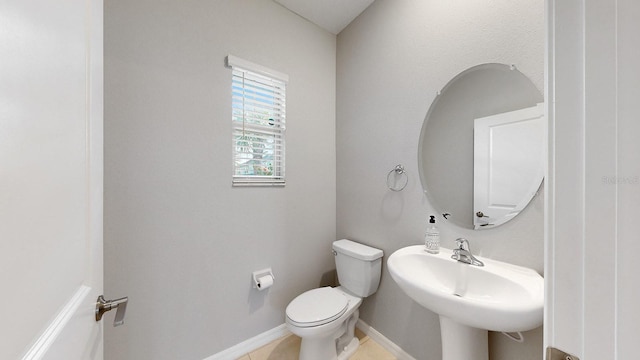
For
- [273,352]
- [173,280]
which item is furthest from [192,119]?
[273,352]

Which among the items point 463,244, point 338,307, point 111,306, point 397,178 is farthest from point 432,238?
point 111,306

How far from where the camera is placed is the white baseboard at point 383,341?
1451mm

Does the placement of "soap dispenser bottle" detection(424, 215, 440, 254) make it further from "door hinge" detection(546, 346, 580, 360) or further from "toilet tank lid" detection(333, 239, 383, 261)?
"door hinge" detection(546, 346, 580, 360)

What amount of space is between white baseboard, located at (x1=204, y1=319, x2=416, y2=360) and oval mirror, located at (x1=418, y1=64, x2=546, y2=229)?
3.30ft

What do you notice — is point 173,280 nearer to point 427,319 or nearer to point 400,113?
point 427,319

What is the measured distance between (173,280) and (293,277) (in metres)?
0.82

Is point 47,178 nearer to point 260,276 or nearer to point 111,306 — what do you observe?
point 111,306

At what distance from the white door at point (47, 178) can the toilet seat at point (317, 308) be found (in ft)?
3.05

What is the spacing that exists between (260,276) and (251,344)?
0.47 meters

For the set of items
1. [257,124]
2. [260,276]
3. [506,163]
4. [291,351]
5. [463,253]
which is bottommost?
[291,351]

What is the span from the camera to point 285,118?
1.71 metres

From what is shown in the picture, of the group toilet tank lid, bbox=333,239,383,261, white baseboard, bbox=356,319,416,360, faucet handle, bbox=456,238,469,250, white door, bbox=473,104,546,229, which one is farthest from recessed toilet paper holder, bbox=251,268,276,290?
white door, bbox=473,104,546,229

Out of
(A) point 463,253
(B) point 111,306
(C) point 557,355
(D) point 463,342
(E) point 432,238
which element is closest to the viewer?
(C) point 557,355

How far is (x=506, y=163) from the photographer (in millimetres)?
1062
